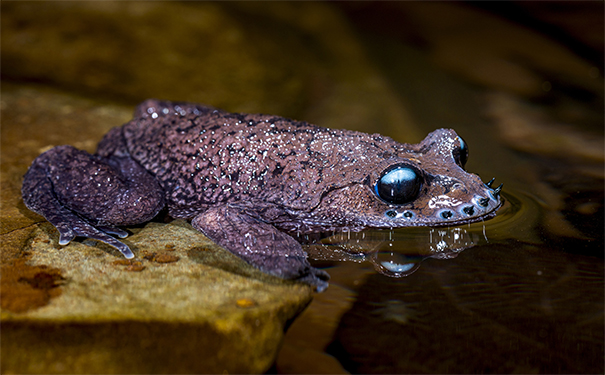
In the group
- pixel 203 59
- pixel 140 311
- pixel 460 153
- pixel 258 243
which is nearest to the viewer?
pixel 140 311

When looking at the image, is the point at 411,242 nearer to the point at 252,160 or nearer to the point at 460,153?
the point at 460,153

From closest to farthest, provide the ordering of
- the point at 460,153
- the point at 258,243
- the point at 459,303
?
the point at 459,303 → the point at 258,243 → the point at 460,153

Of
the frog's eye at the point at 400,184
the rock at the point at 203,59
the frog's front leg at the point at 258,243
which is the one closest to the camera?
the frog's front leg at the point at 258,243

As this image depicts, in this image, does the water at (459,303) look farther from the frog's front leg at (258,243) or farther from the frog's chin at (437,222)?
the frog's front leg at (258,243)

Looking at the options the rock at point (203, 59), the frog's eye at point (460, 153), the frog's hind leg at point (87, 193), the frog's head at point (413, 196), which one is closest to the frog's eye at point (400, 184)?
the frog's head at point (413, 196)

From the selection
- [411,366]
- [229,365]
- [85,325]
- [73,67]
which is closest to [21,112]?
[73,67]

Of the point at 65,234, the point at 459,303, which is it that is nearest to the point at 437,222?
the point at 459,303

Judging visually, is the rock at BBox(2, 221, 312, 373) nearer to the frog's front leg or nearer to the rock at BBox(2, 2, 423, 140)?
the frog's front leg
